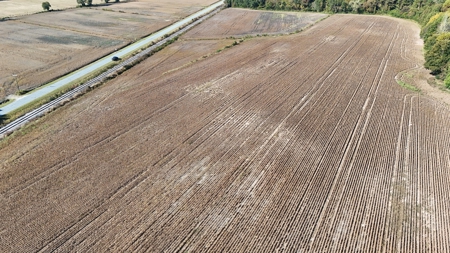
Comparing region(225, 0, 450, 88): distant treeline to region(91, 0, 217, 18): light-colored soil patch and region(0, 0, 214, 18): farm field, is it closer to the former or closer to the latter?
region(91, 0, 217, 18): light-colored soil patch

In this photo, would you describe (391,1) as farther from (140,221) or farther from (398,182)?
(140,221)

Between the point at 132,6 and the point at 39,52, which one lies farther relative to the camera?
the point at 132,6

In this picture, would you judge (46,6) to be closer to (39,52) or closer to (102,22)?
(102,22)

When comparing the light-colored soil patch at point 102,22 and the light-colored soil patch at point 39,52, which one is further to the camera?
the light-colored soil patch at point 102,22

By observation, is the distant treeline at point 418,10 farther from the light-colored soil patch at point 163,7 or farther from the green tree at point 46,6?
the green tree at point 46,6

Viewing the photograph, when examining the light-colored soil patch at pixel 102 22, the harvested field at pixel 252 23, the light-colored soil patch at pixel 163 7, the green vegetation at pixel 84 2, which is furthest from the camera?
the green vegetation at pixel 84 2

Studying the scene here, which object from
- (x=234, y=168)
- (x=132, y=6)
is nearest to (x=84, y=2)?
(x=132, y=6)

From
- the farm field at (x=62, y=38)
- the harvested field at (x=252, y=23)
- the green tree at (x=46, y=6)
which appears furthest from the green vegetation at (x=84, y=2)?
the harvested field at (x=252, y=23)
